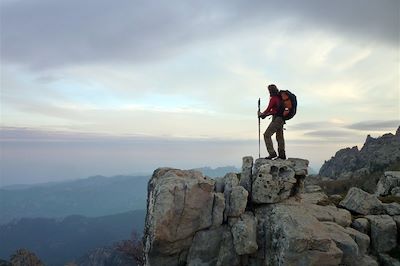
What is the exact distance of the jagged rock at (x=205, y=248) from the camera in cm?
2480

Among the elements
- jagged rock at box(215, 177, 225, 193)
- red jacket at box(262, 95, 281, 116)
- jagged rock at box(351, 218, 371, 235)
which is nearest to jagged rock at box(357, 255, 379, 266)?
jagged rock at box(351, 218, 371, 235)

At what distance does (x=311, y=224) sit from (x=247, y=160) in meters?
7.52

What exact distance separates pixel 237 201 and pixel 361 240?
945cm

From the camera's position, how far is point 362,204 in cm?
3216

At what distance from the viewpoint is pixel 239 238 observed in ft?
80.7

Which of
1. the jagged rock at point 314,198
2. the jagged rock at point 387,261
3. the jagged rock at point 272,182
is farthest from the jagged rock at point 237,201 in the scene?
the jagged rock at point 387,261

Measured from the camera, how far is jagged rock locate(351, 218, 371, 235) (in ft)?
94.1

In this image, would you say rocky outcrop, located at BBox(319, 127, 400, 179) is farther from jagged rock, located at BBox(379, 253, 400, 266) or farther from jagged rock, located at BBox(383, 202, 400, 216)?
jagged rock, located at BBox(379, 253, 400, 266)

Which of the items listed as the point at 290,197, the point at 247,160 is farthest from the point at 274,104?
the point at 290,197

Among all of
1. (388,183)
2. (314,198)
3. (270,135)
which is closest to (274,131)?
(270,135)

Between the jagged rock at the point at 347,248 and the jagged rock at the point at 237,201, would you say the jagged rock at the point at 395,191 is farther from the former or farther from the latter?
the jagged rock at the point at 237,201

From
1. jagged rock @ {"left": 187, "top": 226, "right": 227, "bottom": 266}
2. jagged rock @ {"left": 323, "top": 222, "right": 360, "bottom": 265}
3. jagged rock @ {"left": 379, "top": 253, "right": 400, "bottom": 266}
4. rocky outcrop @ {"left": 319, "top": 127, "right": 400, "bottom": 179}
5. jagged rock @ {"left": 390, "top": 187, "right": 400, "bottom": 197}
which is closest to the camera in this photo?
jagged rock @ {"left": 323, "top": 222, "right": 360, "bottom": 265}

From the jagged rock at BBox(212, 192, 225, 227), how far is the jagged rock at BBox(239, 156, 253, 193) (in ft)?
9.57

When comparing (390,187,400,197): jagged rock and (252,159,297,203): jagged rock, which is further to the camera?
(390,187,400,197): jagged rock
